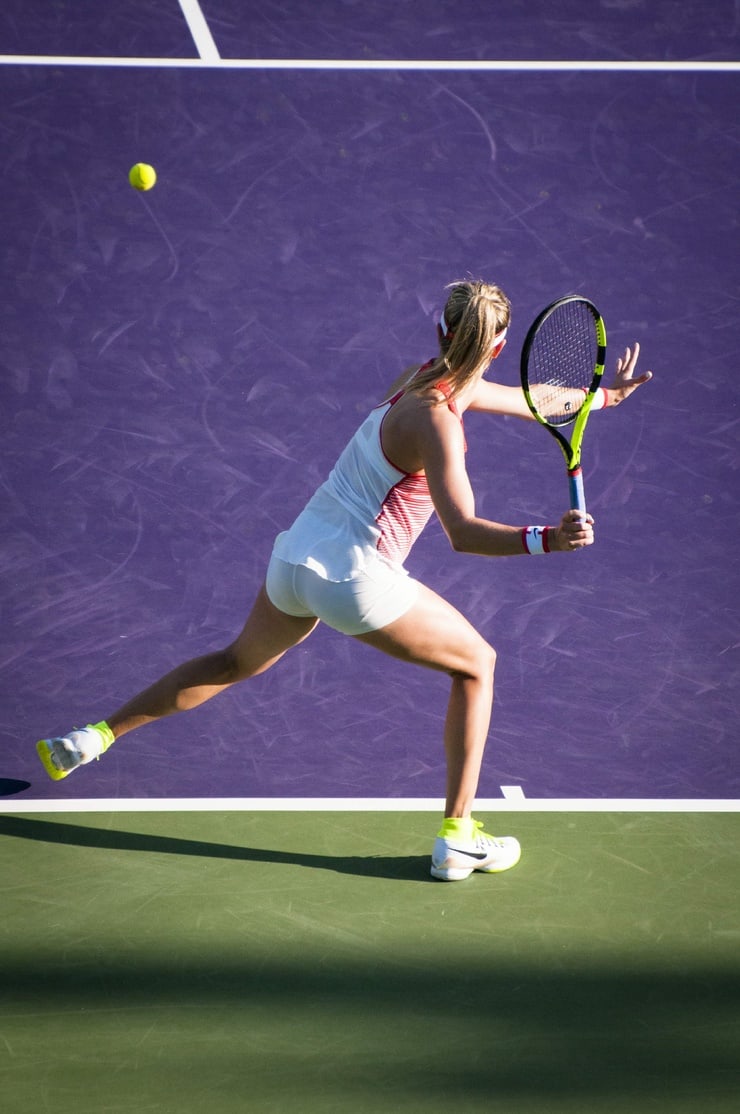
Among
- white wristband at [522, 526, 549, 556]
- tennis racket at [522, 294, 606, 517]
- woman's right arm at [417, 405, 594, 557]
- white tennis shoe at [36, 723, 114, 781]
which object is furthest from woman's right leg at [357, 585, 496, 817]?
white tennis shoe at [36, 723, 114, 781]

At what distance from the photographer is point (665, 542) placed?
4.64 metres

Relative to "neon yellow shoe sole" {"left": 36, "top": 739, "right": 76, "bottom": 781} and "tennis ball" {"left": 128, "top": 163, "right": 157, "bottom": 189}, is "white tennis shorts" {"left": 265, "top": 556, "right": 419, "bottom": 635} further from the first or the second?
"tennis ball" {"left": 128, "top": 163, "right": 157, "bottom": 189}

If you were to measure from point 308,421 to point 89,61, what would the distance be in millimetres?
1692

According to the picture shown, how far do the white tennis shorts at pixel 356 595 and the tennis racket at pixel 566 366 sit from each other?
1.78ft

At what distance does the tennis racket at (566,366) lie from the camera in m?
3.46

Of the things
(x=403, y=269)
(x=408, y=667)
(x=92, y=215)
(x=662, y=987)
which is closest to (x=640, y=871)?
(x=662, y=987)

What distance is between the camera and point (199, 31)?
5203 mm

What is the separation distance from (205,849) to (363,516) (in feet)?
3.45

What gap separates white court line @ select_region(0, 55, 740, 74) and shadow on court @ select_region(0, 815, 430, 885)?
2.97 metres

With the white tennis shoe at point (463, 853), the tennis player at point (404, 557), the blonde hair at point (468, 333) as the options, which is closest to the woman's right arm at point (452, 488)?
the tennis player at point (404, 557)

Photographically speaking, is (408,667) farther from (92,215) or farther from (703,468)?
(92,215)

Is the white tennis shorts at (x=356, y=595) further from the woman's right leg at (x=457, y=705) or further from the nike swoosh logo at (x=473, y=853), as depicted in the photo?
the nike swoosh logo at (x=473, y=853)

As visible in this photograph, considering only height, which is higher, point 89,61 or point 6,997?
point 89,61

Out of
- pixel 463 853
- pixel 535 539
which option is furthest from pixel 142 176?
pixel 463 853
